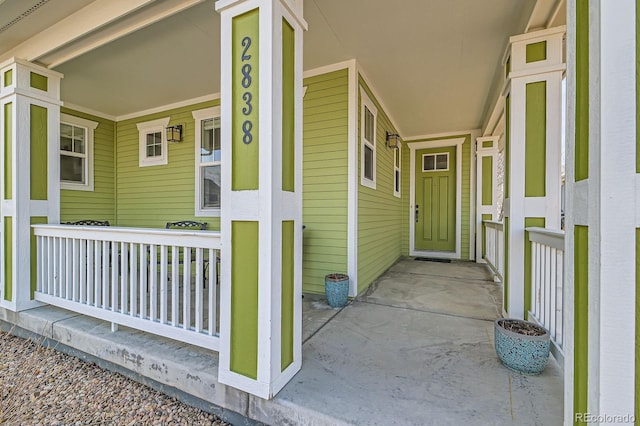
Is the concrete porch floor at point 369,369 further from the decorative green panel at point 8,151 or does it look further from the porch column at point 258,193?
the decorative green panel at point 8,151

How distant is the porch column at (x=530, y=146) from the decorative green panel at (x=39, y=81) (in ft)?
14.6

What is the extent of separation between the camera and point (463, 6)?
2.40 meters

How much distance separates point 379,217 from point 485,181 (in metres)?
2.61

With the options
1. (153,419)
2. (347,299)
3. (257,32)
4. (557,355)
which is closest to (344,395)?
(153,419)

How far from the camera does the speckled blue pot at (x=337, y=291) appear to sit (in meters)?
3.09

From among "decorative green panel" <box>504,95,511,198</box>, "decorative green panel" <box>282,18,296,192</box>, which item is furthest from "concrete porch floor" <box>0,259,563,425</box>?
"decorative green panel" <box>504,95,511,198</box>

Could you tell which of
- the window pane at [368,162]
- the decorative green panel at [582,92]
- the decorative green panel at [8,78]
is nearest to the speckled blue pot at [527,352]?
the decorative green panel at [582,92]

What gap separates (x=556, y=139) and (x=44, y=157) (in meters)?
4.76

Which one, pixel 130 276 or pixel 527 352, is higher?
pixel 130 276

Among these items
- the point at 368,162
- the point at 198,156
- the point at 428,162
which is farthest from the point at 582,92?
the point at 428,162

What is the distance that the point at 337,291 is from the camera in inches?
122

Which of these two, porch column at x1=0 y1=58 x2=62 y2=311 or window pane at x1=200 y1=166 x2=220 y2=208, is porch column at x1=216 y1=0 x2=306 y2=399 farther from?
window pane at x1=200 y1=166 x2=220 y2=208

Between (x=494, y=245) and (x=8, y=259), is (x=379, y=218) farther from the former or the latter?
(x=8, y=259)

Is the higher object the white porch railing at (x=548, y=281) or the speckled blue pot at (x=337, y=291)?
the white porch railing at (x=548, y=281)
